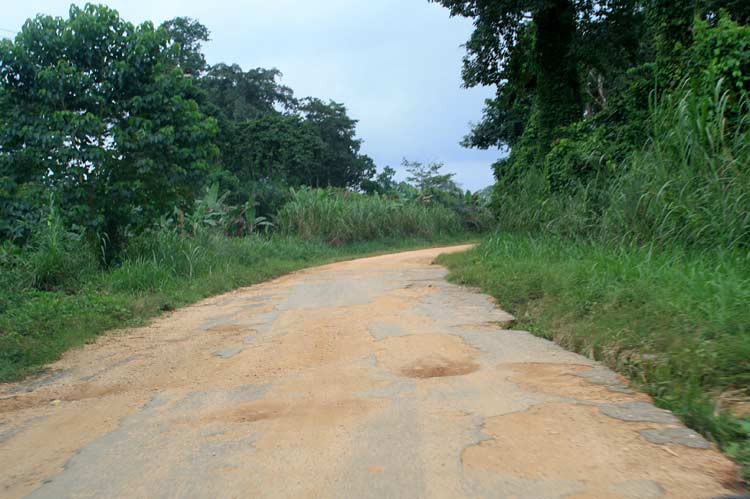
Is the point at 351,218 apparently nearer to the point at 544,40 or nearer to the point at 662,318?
the point at 544,40

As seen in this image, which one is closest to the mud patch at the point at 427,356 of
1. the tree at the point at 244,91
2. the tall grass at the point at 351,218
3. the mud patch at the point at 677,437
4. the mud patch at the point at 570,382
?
the mud patch at the point at 570,382

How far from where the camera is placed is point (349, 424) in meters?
3.47

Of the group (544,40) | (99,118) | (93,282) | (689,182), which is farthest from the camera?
(544,40)

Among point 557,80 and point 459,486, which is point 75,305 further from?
point 557,80

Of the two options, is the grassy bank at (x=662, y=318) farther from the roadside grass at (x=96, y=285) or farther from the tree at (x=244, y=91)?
the tree at (x=244, y=91)

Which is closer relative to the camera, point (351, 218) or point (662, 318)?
point (662, 318)

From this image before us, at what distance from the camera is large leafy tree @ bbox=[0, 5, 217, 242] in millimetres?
10500

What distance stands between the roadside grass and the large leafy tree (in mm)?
854

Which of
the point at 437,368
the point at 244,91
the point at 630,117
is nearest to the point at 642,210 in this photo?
the point at 437,368

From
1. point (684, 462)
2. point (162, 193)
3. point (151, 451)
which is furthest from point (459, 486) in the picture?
point (162, 193)

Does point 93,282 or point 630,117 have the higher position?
point 630,117

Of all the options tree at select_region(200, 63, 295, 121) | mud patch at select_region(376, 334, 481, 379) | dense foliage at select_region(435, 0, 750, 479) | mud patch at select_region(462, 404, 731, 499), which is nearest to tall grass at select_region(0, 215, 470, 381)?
mud patch at select_region(376, 334, 481, 379)

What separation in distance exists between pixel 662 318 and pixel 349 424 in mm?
2516

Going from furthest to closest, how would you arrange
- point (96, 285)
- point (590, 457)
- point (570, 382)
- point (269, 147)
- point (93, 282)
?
point (269, 147) → point (93, 282) → point (96, 285) → point (570, 382) → point (590, 457)
